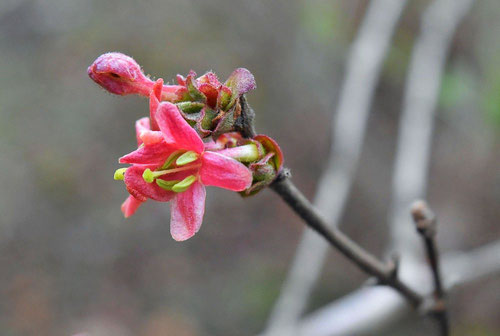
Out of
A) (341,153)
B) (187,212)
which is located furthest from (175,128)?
(341,153)

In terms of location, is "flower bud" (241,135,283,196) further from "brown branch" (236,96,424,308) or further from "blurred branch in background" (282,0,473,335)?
"blurred branch in background" (282,0,473,335)

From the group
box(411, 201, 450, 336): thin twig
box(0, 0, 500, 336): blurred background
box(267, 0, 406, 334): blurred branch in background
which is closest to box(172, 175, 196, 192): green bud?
box(411, 201, 450, 336): thin twig

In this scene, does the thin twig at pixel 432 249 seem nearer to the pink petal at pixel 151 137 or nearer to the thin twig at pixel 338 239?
the thin twig at pixel 338 239

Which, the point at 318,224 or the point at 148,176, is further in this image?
the point at 318,224

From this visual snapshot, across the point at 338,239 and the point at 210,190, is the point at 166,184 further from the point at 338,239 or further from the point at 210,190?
the point at 210,190

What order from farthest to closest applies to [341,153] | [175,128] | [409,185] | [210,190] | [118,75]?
1. [210,190]
2. [341,153]
3. [409,185]
4. [118,75]
5. [175,128]

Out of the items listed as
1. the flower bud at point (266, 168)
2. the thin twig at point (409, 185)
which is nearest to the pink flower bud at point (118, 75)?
the flower bud at point (266, 168)
